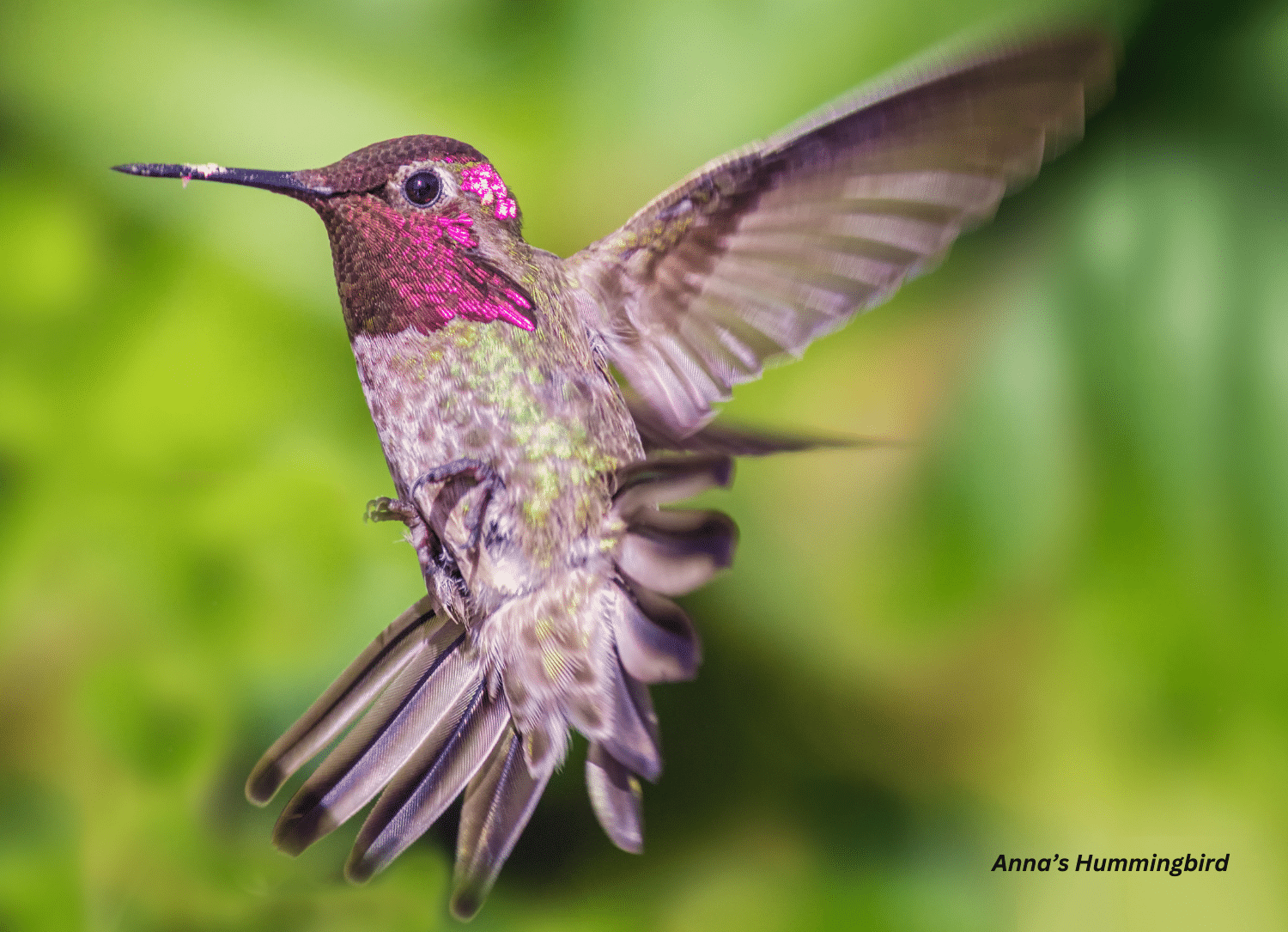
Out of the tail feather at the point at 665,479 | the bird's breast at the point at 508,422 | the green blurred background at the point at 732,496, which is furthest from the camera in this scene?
the green blurred background at the point at 732,496

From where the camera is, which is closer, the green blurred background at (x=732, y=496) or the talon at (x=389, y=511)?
the talon at (x=389, y=511)

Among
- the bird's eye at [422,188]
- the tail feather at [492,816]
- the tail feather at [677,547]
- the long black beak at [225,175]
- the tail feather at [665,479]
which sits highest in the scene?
the long black beak at [225,175]

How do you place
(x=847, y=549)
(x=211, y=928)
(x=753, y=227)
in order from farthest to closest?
(x=847, y=549)
(x=211, y=928)
(x=753, y=227)

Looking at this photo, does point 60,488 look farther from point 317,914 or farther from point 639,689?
point 639,689

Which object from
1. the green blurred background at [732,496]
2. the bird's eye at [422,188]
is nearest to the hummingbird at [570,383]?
the bird's eye at [422,188]

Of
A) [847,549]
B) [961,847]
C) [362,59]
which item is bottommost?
[961,847]

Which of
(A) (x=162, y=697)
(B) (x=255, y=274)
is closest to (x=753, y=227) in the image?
(B) (x=255, y=274)

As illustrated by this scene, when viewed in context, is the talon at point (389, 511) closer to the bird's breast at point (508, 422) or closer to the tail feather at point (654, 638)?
the bird's breast at point (508, 422)
